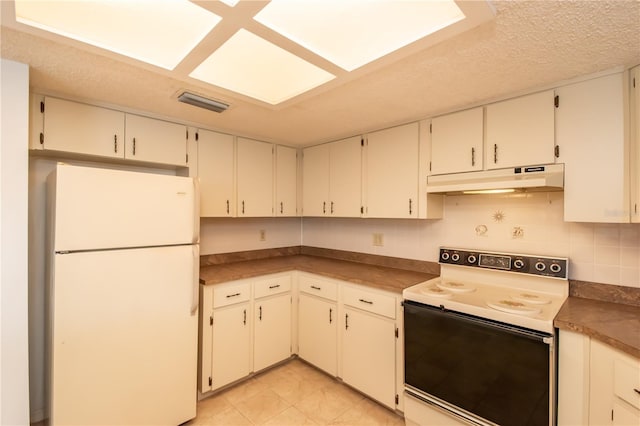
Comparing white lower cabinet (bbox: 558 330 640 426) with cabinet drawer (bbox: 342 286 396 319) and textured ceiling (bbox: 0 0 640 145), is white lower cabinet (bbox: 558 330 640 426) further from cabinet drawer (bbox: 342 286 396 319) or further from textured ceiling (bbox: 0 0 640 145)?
textured ceiling (bbox: 0 0 640 145)

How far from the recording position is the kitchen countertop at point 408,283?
1.32 m

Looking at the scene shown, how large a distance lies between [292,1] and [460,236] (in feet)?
6.28

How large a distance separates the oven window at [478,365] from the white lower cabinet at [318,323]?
68 cm

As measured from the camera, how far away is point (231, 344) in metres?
2.31

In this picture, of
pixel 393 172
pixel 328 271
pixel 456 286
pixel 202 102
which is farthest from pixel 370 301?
pixel 202 102

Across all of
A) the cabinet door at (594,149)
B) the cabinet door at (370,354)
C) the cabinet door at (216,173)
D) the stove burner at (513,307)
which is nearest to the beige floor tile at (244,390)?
the cabinet door at (370,354)

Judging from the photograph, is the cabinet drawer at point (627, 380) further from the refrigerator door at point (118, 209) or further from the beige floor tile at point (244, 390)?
the refrigerator door at point (118, 209)

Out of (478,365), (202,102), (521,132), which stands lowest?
(478,365)

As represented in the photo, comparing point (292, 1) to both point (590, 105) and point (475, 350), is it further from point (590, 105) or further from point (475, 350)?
point (475, 350)

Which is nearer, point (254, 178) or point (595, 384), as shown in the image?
point (595, 384)

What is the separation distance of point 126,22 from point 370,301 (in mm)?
2061

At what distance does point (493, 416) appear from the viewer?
1542 millimetres

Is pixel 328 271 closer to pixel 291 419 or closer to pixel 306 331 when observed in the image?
pixel 306 331

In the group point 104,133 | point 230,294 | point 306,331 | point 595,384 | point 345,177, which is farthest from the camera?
point 345,177
